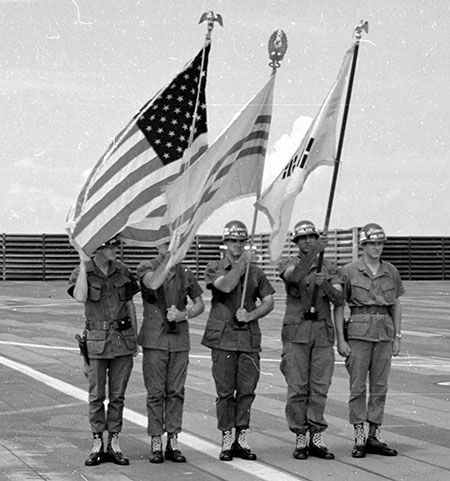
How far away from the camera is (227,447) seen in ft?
30.2

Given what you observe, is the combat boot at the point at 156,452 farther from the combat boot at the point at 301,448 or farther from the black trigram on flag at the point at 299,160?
the black trigram on flag at the point at 299,160

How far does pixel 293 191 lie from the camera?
9391mm

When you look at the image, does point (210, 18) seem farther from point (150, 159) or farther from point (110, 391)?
point (110, 391)

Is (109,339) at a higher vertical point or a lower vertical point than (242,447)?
higher

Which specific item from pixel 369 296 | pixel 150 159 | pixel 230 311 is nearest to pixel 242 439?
pixel 230 311

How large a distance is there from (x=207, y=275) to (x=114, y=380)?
1188mm

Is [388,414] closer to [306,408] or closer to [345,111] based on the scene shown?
[306,408]

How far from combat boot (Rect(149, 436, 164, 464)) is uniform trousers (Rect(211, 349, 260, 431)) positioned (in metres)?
0.53

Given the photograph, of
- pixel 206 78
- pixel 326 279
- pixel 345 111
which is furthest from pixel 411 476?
pixel 206 78

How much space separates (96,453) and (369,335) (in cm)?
251

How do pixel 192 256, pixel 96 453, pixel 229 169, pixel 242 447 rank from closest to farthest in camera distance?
pixel 96 453 < pixel 242 447 < pixel 229 169 < pixel 192 256

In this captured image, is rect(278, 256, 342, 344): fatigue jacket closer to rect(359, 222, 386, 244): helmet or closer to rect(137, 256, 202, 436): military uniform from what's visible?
rect(359, 222, 386, 244): helmet

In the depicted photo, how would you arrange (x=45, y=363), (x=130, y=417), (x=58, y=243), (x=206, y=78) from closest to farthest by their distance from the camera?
Result: (x=206, y=78)
(x=130, y=417)
(x=45, y=363)
(x=58, y=243)

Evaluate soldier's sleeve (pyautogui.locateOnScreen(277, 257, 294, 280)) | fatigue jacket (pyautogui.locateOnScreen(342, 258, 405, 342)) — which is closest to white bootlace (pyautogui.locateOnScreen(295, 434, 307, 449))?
fatigue jacket (pyautogui.locateOnScreen(342, 258, 405, 342))
